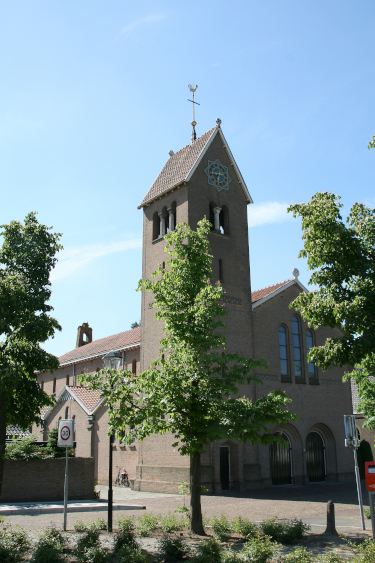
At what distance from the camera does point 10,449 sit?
21219 mm

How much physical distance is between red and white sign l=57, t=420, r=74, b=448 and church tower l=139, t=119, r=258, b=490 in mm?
12129

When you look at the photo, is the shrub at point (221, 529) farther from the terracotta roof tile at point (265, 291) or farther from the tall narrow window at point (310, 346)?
the tall narrow window at point (310, 346)

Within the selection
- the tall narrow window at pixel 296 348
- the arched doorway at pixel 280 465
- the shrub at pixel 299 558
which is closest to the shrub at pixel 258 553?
the shrub at pixel 299 558

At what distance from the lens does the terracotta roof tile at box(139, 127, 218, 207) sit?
30.2 meters

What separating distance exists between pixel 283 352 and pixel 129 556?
2287cm

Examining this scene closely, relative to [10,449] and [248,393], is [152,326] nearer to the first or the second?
[248,393]

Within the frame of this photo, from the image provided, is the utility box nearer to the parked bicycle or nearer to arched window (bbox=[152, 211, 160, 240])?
the parked bicycle

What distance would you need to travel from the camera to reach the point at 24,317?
14.5 meters

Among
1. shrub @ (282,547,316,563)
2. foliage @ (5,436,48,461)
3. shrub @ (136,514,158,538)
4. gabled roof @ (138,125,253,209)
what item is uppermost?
gabled roof @ (138,125,253,209)

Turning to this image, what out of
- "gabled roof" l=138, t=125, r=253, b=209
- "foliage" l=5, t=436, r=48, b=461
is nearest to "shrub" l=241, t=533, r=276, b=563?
"foliage" l=5, t=436, r=48, b=461

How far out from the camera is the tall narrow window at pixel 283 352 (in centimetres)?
3106

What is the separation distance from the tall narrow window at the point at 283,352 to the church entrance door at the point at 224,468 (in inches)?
253

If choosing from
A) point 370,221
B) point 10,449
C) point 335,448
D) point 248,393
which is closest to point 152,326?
point 248,393

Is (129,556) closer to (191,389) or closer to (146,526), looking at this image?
(146,526)
